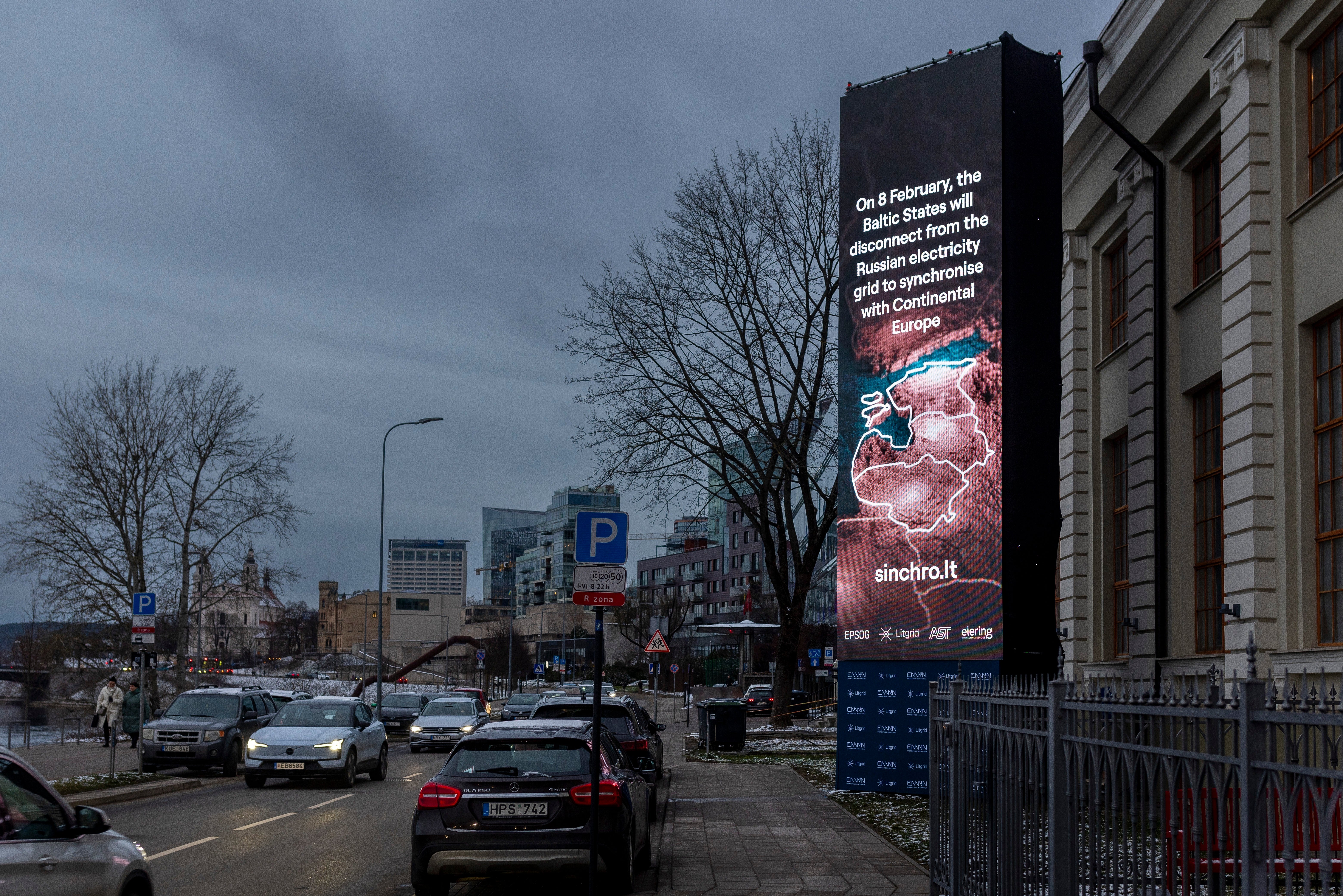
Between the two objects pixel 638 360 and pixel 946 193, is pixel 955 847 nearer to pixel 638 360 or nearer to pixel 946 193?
pixel 946 193

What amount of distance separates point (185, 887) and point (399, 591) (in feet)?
511

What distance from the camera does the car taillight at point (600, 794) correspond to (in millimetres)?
10820

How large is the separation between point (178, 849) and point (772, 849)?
6.58 meters

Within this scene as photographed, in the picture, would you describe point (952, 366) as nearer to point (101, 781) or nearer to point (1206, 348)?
point (1206, 348)

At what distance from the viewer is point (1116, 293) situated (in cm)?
2231

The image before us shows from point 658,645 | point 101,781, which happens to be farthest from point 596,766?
point 658,645

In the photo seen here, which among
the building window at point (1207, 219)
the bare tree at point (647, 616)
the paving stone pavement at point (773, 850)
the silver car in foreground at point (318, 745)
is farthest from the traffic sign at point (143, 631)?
the bare tree at point (647, 616)

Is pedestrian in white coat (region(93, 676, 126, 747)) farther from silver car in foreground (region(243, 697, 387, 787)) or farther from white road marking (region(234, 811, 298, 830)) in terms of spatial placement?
white road marking (region(234, 811, 298, 830))

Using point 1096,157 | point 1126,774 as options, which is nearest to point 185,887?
point 1126,774

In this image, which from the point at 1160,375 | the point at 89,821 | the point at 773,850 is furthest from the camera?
the point at 1160,375

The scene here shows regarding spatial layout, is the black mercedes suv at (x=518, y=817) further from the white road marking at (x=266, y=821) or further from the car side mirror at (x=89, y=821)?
the white road marking at (x=266, y=821)

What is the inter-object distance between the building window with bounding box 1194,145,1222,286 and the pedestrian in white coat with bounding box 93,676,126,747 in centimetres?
2120

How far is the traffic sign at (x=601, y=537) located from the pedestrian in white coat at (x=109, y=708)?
1726cm

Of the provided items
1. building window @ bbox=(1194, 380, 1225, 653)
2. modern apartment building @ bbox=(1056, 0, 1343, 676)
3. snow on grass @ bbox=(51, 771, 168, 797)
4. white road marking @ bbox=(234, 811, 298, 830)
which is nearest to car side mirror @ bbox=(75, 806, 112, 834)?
white road marking @ bbox=(234, 811, 298, 830)
